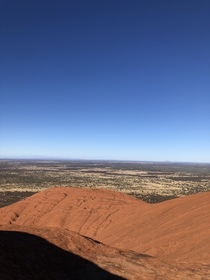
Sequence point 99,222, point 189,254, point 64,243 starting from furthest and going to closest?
point 99,222
point 189,254
point 64,243

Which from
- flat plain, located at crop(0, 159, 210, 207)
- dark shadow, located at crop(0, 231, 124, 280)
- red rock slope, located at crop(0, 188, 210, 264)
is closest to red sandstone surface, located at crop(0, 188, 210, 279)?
red rock slope, located at crop(0, 188, 210, 264)

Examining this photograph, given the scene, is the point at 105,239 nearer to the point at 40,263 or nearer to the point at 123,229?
the point at 123,229

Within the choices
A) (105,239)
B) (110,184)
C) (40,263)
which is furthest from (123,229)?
(110,184)

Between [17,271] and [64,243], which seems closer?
[17,271]

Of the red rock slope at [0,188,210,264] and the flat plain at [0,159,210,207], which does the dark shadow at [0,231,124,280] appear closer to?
the red rock slope at [0,188,210,264]

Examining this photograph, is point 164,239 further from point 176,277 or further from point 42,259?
point 42,259

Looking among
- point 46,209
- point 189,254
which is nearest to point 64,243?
point 189,254

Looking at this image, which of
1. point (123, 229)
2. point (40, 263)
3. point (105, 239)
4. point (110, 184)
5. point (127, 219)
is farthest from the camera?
point (110, 184)

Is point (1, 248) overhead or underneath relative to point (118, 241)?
overhead
